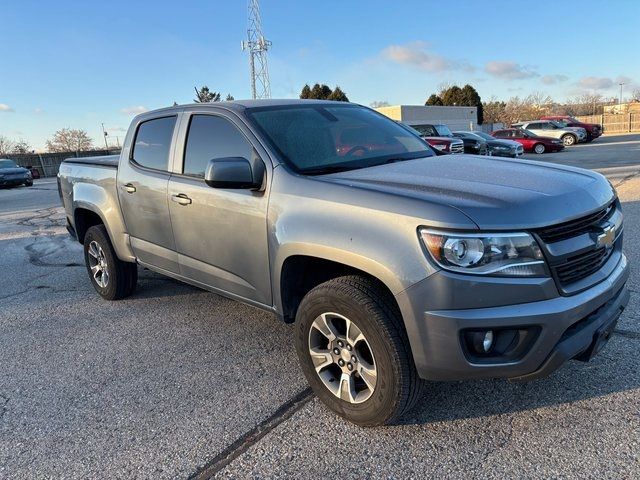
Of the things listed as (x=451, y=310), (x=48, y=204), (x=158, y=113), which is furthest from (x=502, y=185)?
(x=48, y=204)

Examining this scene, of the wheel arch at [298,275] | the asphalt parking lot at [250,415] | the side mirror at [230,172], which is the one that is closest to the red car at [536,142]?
the asphalt parking lot at [250,415]

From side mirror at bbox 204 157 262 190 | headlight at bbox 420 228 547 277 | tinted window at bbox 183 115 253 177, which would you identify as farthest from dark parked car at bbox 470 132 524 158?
headlight at bbox 420 228 547 277

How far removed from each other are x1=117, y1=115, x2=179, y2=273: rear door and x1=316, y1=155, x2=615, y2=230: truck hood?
1713 mm

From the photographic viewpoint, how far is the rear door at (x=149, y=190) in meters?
4.04

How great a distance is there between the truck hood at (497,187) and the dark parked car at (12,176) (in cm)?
2641

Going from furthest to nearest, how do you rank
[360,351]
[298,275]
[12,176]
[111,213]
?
1. [12,176]
2. [111,213]
3. [298,275]
4. [360,351]

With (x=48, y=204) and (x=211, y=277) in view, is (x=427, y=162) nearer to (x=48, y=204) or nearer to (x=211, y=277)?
(x=211, y=277)

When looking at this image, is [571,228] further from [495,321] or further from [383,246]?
[383,246]

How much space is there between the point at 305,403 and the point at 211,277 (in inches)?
47.7

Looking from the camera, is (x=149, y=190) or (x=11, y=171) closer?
(x=149, y=190)

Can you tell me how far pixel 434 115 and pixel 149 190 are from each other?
146 feet

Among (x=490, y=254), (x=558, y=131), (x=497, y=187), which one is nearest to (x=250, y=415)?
(x=490, y=254)

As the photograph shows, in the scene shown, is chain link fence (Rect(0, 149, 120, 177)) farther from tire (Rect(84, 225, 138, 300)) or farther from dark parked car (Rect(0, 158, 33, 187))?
tire (Rect(84, 225, 138, 300))

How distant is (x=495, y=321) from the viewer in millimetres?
2225
